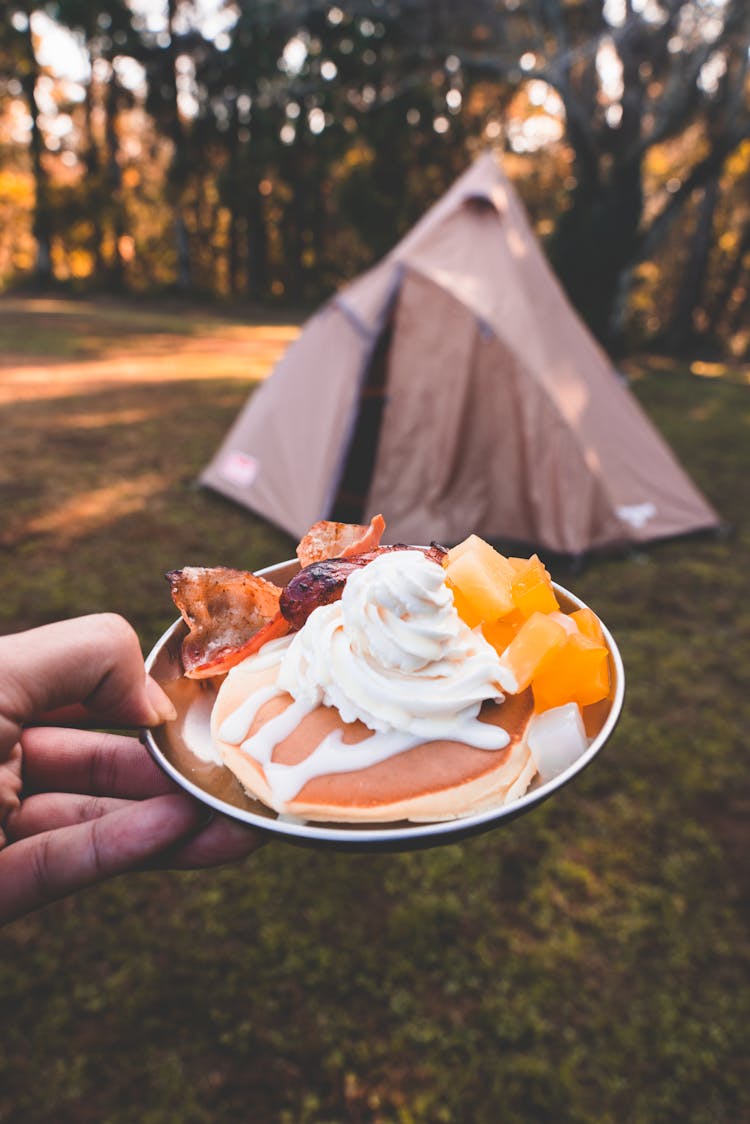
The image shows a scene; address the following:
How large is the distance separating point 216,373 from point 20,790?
10.9 metres

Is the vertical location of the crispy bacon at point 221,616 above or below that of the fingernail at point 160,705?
above

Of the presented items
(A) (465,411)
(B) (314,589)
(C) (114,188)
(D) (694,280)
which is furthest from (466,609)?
(C) (114,188)

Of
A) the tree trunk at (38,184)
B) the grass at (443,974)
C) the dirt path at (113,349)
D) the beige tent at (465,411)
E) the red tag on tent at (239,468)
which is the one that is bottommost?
the grass at (443,974)

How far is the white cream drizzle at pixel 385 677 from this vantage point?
113cm

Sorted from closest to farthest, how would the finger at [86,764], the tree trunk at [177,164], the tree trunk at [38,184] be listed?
the finger at [86,764] < the tree trunk at [177,164] < the tree trunk at [38,184]

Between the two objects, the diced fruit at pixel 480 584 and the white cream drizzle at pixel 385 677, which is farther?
the diced fruit at pixel 480 584

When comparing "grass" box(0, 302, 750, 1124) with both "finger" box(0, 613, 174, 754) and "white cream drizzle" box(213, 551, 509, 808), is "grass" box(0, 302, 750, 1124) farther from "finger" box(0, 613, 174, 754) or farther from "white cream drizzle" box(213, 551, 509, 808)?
"white cream drizzle" box(213, 551, 509, 808)

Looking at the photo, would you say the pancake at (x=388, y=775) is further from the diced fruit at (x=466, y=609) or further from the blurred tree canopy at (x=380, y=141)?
the blurred tree canopy at (x=380, y=141)

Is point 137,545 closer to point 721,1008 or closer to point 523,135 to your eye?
point 721,1008

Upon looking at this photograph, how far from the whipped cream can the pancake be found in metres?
0.02

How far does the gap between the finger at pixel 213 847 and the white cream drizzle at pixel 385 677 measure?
26cm

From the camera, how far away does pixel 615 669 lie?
1.19 m

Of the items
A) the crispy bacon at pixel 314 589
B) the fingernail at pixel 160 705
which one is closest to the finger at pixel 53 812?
the fingernail at pixel 160 705

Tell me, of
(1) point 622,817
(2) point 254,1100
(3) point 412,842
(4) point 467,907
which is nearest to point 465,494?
(1) point 622,817
